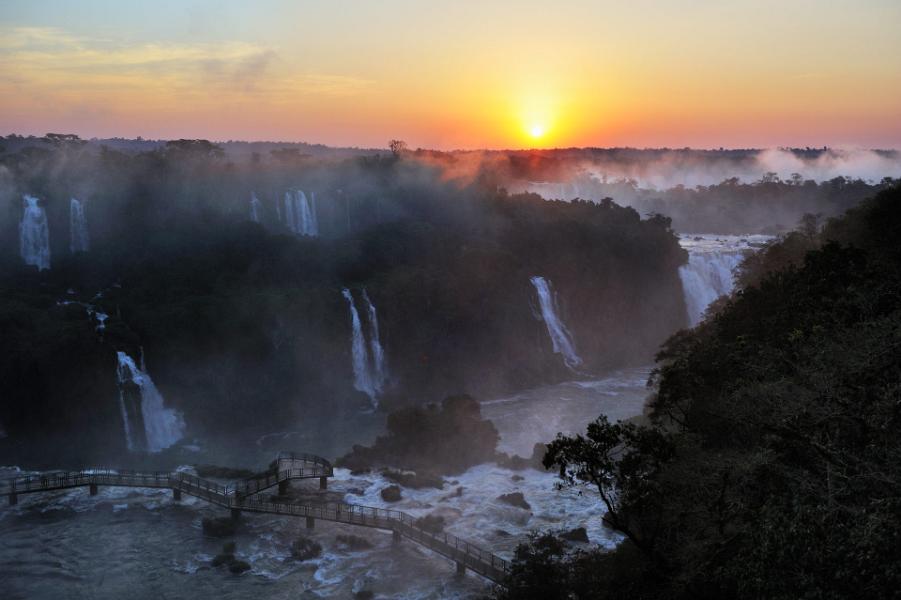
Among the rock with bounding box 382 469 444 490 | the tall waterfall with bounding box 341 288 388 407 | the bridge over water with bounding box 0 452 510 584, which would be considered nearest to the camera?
the bridge over water with bounding box 0 452 510 584

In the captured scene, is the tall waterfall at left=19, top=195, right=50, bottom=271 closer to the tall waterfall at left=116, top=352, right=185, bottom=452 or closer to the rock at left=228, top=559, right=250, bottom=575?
the tall waterfall at left=116, top=352, right=185, bottom=452

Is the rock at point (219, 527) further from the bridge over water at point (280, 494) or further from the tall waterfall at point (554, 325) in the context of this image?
the tall waterfall at point (554, 325)

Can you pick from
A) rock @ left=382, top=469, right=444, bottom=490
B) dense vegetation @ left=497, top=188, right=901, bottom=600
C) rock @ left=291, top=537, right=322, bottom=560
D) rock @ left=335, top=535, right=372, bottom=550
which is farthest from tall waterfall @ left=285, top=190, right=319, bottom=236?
dense vegetation @ left=497, top=188, right=901, bottom=600

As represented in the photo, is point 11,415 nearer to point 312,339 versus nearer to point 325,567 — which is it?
point 312,339

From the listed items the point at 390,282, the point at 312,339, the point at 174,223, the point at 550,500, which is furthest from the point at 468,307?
the point at 550,500

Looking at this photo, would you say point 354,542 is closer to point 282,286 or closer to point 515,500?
point 515,500

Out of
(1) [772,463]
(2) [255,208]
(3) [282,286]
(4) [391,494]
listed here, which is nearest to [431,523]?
(4) [391,494]
